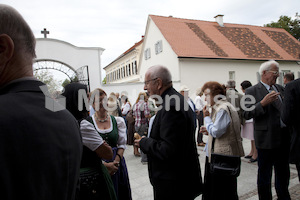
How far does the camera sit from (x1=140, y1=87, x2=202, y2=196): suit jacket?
2.13m

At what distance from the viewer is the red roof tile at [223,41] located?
19891 mm

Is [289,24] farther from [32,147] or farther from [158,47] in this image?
[32,147]

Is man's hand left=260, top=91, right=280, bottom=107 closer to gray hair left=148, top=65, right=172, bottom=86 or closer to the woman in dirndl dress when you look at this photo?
gray hair left=148, top=65, right=172, bottom=86

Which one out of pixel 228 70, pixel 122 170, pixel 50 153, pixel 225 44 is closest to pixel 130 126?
pixel 122 170

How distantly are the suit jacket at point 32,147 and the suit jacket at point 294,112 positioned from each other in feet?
8.97

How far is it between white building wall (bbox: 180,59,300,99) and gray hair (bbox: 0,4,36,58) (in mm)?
17882

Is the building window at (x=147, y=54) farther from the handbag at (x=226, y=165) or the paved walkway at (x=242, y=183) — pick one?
the handbag at (x=226, y=165)

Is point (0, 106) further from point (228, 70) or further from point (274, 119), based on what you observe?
point (228, 70)

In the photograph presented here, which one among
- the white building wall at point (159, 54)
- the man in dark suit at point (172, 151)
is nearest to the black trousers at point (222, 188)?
the man in dark suit at point (172, 151)

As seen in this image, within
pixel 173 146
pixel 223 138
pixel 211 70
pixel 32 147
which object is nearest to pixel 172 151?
pixel 173 146

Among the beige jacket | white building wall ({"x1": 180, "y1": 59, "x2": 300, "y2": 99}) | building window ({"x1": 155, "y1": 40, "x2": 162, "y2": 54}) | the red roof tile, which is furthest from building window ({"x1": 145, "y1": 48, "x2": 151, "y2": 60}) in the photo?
the beige jacket

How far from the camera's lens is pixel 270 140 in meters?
3.11

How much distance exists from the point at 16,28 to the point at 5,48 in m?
0.08

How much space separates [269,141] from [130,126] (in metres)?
4.87
